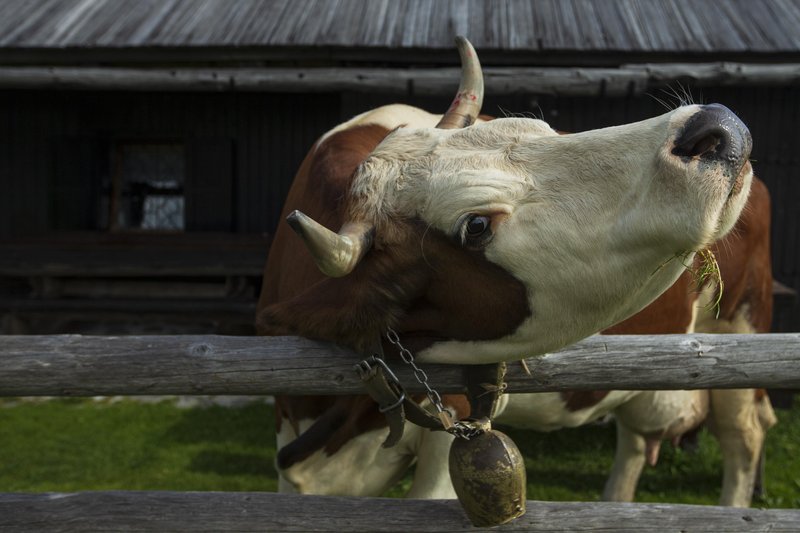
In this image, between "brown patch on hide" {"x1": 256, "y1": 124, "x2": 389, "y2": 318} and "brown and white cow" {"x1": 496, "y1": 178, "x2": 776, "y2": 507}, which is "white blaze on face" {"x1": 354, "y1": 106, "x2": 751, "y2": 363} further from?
"brown and white cow" {"x1": 496, "y1": 178, "x2": 776, "y2": 507}

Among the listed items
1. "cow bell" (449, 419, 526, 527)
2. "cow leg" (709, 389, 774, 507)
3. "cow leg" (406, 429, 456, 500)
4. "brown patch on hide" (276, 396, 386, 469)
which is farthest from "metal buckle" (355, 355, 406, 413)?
"cow leg" (709, 389, 774, 507)

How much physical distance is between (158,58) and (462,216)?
20.2 ft

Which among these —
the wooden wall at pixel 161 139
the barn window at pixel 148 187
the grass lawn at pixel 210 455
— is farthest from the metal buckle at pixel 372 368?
the barn window at pixel 148 187

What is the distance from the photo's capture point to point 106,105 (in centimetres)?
789

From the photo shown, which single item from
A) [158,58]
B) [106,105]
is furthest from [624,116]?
[106,105]

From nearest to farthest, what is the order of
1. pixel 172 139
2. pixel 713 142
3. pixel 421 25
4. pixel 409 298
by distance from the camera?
pixel 713 142 → pixel 409 298 → pixel 421 25 → pixel 172 139

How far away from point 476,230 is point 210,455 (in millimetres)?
4366

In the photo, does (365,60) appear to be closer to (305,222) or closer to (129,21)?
(129,21)

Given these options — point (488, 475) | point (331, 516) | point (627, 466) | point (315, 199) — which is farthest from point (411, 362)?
point (627, 466)

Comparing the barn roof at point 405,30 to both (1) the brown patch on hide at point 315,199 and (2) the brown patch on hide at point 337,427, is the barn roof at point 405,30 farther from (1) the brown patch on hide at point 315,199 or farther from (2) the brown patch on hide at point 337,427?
(2) the brown patch on hide at point 337,427

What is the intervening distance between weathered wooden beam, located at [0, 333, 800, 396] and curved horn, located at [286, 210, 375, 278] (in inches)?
14.9

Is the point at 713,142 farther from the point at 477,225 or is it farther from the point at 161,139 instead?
the point at 161,139

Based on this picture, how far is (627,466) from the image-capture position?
4.07 metres

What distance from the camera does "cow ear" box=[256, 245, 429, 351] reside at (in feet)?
5.08
